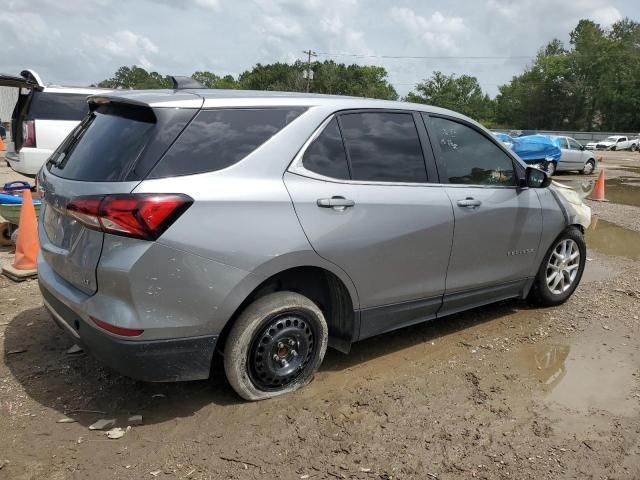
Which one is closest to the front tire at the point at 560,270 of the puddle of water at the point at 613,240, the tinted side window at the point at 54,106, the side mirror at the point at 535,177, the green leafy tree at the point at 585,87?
the side mirror at the point at 535,177

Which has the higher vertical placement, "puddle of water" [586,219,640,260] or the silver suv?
the silver suv

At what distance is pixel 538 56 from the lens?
9181 centimetres

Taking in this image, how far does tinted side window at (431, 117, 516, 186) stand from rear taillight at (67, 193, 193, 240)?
201 cm

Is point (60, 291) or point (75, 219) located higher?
point (75, 219)

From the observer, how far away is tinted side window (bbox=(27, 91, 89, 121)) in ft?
27.3

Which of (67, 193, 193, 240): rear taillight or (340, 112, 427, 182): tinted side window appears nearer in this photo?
(67, 193, 193, 240): rear taillight

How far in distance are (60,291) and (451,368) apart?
2.59m

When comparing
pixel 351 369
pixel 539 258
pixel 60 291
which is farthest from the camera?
pixel 539 258

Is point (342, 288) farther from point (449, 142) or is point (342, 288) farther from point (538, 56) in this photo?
point (538, 56)

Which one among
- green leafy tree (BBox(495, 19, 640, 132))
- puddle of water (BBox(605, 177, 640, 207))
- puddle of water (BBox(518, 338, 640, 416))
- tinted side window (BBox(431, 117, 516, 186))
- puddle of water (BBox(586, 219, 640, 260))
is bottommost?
puddle of water (BBox(518, 338, 640, 416))

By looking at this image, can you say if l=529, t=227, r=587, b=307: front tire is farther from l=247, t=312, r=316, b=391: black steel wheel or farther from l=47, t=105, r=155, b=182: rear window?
l=47, t=105, r=155, b=182: rear window

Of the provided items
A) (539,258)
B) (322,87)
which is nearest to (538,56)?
(322,87)

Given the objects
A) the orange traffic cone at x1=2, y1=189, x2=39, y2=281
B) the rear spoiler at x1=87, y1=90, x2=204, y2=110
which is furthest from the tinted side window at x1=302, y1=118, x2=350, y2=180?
the orange traffic cone at x1=2, y1=189, x2=39, y2=281

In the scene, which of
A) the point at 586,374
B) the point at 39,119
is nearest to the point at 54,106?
the point at 39,119
